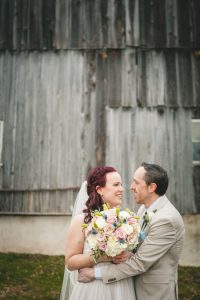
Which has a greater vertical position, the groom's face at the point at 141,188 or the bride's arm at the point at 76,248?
the groom's face at the point at 141,188

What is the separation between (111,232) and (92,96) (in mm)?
7360

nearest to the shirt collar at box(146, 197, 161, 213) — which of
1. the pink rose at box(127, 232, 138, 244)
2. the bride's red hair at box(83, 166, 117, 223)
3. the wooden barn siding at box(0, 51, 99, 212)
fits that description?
the bride's red hair at box(83, 166, 117, 223)

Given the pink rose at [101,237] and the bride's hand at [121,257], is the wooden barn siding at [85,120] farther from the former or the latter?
the pink rose at [101,237]

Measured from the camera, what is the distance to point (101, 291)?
3676 millimetres

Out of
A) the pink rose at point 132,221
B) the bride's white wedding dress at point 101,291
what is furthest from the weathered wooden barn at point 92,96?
the pink rose at point 132,221

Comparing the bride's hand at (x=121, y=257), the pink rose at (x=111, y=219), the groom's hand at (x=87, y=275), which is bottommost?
the groom's hand at (x=87, y=275)

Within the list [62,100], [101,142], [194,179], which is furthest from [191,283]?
[62,100]

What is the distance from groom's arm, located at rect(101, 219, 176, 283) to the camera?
368 cm

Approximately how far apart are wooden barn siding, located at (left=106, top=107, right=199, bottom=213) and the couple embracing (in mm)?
5853

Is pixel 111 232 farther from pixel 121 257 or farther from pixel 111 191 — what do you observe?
pixel 111 191

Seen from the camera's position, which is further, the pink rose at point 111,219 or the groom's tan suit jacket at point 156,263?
the groom's tan suit jacket at point 156,263

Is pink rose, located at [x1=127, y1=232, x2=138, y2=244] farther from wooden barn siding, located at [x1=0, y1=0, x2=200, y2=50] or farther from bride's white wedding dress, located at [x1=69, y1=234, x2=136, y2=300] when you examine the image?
wooden barn siding, located at [x1=0, y1=0, x2=200, y2=50]

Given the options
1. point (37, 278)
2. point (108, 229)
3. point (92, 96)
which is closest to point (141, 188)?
point (108, 229)

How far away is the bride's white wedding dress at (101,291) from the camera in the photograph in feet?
12.0
